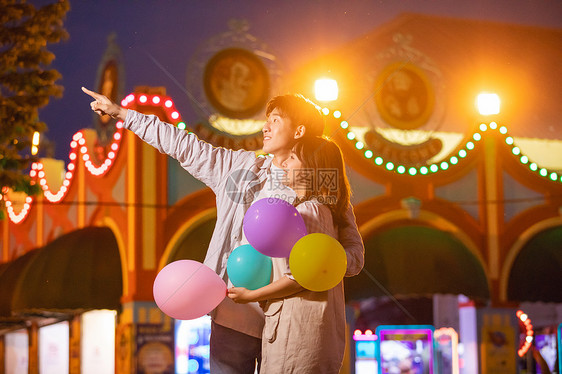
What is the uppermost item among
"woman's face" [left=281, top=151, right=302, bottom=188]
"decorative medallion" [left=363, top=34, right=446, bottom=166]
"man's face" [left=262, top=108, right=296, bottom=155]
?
"decorative medallion" [left=363, top=34, right=446, bottom=166]

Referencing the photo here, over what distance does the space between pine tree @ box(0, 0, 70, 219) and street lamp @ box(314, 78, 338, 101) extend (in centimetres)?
339

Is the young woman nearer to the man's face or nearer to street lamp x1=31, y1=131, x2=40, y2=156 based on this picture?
the man's face

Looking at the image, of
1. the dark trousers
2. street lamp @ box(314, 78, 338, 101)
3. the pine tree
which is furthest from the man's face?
street lamp @ box(314, 78, 338, 101)

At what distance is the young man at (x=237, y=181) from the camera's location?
2.98 meters

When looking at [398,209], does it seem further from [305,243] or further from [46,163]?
[305,243]

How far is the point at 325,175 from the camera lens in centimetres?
284

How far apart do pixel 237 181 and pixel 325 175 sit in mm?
457

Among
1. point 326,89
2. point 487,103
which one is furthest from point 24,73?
point 487,103

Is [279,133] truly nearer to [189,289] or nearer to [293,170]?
[293,170]

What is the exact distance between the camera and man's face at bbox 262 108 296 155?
121 inches

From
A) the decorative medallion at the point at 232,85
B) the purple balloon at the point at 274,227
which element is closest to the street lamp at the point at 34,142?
the decorative medallion at the point at 232,85

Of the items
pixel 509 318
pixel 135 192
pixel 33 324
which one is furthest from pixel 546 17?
pixel 33 324

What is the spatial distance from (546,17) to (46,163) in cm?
887

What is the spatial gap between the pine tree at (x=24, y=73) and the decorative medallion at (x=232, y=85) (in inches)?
80.3
